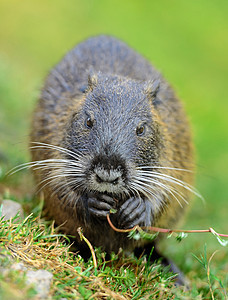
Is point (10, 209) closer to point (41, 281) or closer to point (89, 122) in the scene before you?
point (89, 122)

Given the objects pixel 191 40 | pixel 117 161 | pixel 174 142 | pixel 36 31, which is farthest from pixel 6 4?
pixel 117 161

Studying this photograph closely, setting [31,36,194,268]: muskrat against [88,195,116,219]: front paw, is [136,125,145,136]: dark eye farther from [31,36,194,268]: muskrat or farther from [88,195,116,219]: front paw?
[88,195,116,219]: front paw

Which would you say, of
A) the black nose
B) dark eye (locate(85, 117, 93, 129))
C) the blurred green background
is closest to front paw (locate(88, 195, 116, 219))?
the black nose

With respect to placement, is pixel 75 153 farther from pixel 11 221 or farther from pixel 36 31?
pixel 36 31

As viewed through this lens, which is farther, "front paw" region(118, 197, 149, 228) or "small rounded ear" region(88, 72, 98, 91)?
"small rounded ear" region(88, 72, 98, 91)

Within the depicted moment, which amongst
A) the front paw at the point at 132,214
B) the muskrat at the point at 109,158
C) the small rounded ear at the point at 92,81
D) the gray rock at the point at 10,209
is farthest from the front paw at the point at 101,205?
the small rounded ear at the point at 92,81

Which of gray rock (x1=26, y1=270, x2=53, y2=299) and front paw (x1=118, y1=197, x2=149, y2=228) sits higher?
front paw (x1=118, y1=197, x2=149, y2=228)

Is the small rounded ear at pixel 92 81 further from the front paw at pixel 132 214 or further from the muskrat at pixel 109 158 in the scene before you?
the front paw at pixel 132 214

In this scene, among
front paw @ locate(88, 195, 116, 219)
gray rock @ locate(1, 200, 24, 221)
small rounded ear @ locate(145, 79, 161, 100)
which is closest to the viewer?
front paw @ locate(88, 195, 116, 219)
